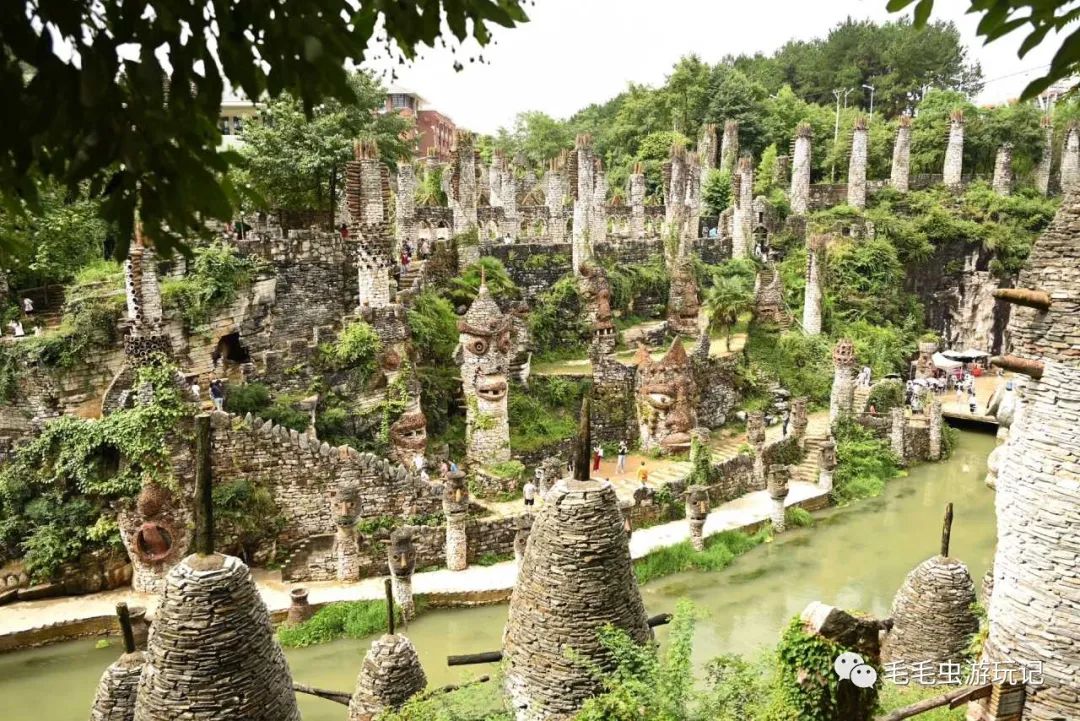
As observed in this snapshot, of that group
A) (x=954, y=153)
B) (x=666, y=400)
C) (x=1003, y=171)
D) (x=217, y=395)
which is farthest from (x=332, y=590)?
(x=1003, y=171)

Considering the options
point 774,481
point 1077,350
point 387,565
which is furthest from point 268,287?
point 1077,350

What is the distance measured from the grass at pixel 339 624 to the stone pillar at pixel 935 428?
15.7 m

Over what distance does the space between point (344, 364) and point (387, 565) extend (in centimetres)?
419

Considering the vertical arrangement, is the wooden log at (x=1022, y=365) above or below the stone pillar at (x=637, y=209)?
below

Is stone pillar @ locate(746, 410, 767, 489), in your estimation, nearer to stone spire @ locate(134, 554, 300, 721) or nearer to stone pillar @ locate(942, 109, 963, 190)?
stone spire @ locate(134, 554, 300, 721)

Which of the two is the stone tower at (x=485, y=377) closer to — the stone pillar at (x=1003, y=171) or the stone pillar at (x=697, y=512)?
the stone pillar at (x=697, y=512)

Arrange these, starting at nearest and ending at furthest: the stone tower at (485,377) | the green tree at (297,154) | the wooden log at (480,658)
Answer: the wooden log at (480,658) < the stone tower at (485,377) < the green tree at (297,154)

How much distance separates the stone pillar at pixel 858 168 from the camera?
3231 cm

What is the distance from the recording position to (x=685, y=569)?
15164 mm

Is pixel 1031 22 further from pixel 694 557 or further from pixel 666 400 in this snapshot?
pixel 666 400

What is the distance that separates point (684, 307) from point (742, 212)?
7.88 metres

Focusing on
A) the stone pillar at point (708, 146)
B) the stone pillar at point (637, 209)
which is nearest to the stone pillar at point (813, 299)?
the stone pillar at point (637, 209)

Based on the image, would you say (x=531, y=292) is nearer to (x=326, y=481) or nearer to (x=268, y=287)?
(x=268, y=287)

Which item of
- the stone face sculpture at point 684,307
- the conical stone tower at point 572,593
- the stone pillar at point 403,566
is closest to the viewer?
the conical stone tower at point 572,593
